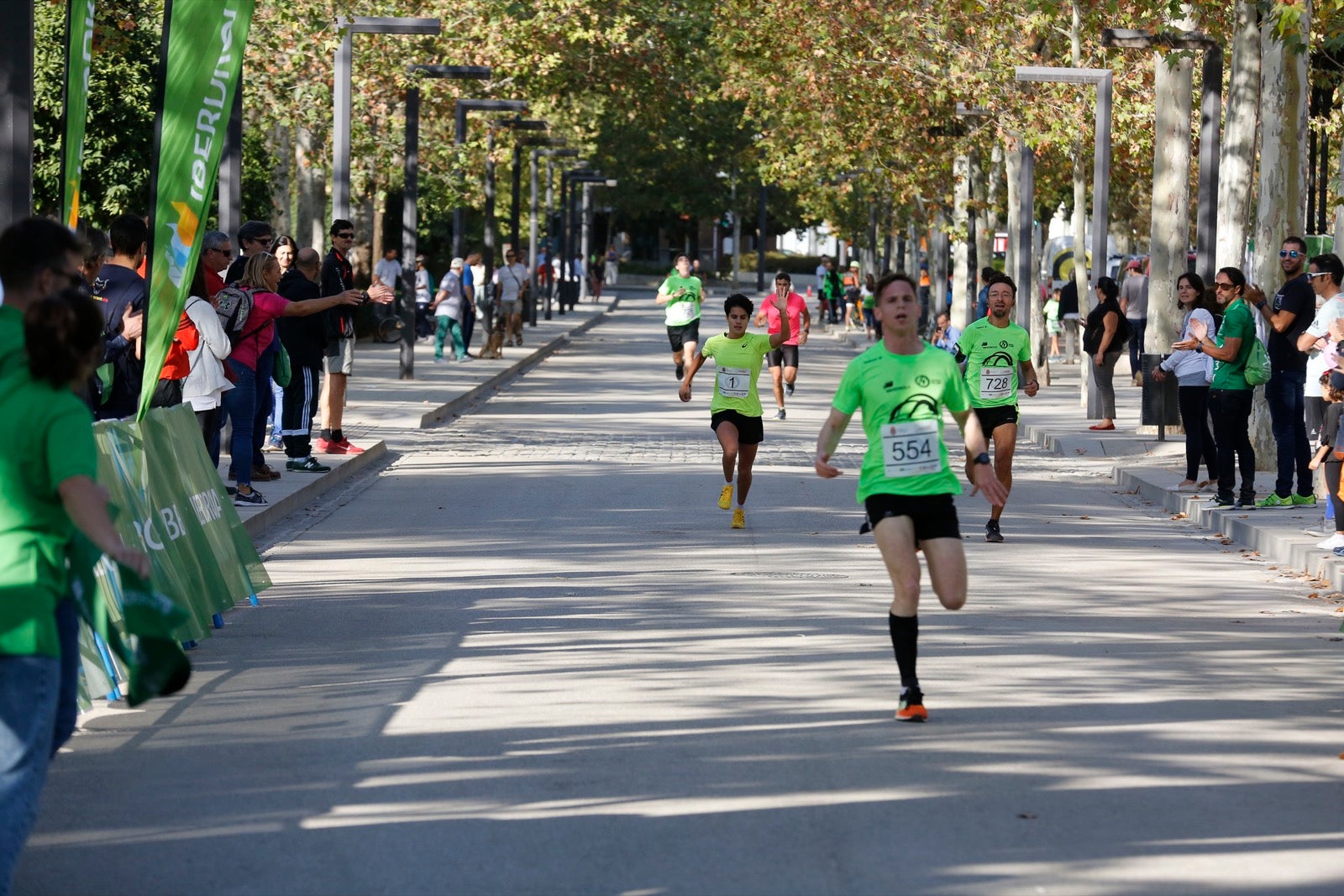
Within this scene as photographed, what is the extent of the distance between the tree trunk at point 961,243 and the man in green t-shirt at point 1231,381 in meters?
25.1

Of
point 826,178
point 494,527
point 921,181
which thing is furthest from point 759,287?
point 494,527

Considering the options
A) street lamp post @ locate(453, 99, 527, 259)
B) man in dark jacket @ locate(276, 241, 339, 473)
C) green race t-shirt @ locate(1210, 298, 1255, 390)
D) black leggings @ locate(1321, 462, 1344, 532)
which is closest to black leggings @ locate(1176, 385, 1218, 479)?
green race t-shirt @ locate(1210, 298, 1255, 390)

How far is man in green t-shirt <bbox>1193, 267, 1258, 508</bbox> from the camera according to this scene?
15266 millimetres

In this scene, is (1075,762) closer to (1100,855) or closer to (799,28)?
(1100,855)

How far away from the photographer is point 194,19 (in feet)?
34.3

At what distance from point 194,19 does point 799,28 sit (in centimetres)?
2932

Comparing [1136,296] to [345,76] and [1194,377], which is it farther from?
[1194,377]

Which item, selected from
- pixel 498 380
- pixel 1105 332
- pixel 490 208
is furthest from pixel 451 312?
pixel 1105 332

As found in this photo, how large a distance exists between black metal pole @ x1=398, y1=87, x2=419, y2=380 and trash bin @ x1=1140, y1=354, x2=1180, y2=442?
1143cm

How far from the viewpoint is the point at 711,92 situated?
42.3 m

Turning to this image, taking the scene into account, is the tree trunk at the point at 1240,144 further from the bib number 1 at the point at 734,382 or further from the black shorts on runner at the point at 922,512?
the black shorts on runner at the point at 922,512

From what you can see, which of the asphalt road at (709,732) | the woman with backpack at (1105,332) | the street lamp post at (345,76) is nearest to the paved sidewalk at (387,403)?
the asphalt road at (709,732)

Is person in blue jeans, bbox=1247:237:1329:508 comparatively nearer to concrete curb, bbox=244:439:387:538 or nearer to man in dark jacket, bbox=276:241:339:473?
concrete curb, bbox=244:439:387:538

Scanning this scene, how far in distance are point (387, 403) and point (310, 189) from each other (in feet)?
52.3
